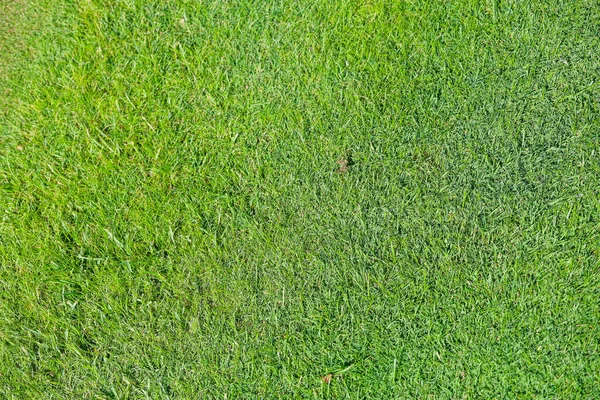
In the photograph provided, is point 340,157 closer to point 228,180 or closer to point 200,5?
point 228,180

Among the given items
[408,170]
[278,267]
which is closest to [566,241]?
[408,170]

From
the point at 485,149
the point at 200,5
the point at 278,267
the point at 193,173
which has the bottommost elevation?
the point at 278,267

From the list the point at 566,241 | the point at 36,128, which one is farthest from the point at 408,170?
the point at 36,128

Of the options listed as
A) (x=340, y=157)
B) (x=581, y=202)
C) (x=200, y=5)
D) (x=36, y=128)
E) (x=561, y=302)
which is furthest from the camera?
(x=200, y=5)

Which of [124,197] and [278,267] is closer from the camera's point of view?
[278,267]

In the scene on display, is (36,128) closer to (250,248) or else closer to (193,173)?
(193,173)

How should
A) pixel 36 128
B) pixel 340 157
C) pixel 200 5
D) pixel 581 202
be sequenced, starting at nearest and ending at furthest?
1. pixel 581 202
2. pixel 340 157
3. pixel 36 128
4. pixel 200 5

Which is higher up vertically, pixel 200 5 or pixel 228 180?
pixel 200 5
